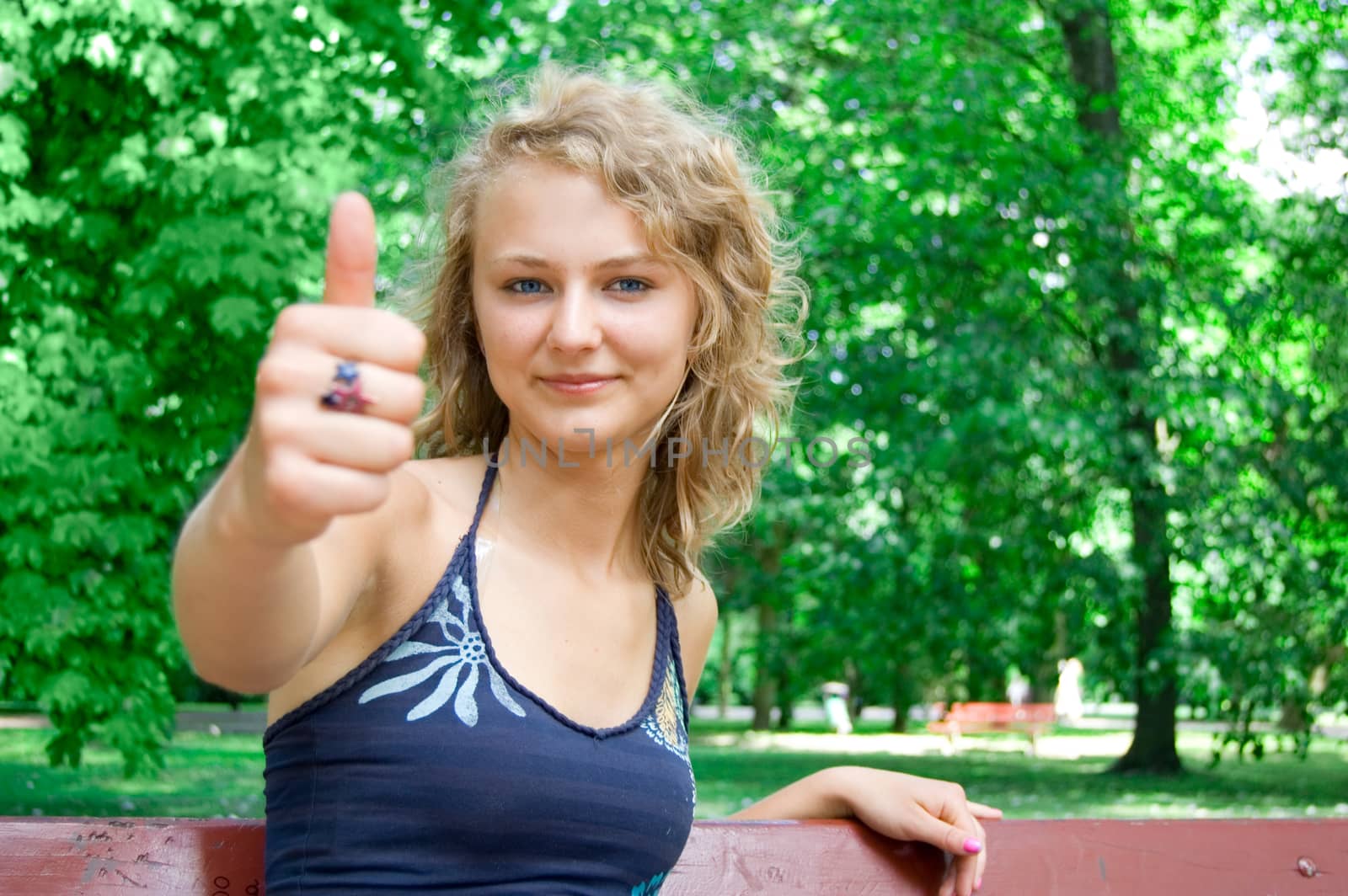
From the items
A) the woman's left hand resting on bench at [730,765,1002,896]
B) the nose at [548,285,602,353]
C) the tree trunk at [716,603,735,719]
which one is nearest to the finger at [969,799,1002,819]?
the woman's left hand resting on bench at [730,765,1002,896]

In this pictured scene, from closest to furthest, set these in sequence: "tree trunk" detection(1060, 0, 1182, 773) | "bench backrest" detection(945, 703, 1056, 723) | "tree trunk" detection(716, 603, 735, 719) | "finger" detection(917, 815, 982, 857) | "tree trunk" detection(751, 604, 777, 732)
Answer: "finger" detection(917, 815, 982, 857) → "tree trunk" detection(1060, 0, 1182, 773) → "tree trunk" detection(751, 604, 777, 732) → "bench backrest" detection(945, 703, 1056, 723) → "tree trunk" detection(716, 603, 735, 719)

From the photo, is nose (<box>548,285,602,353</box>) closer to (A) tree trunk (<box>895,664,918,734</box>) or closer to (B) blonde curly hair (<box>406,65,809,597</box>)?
(B) blonde curly hair (<box>406,65,809,597</box>)

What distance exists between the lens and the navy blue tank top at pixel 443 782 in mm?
1478

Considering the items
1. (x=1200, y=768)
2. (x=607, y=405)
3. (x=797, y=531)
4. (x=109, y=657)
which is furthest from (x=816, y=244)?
(x=607, y=405)

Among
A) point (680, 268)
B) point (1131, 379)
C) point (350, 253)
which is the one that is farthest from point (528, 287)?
point (1131, 379)

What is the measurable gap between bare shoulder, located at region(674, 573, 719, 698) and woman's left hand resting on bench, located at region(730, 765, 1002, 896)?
27cm

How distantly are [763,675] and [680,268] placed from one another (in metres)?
15.5

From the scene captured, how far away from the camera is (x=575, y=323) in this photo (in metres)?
1.60

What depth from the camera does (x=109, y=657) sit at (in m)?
7.76

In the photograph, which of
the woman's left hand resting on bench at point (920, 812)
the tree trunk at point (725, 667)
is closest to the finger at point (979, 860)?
the woman's left hand resting on bench at point (920, 812)

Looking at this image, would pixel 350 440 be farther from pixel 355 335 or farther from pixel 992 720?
pixel 992 720

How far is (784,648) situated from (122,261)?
937 centimetres

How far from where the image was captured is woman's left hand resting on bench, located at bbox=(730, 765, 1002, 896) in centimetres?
196

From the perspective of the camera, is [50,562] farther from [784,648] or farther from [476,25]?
[784,648]
